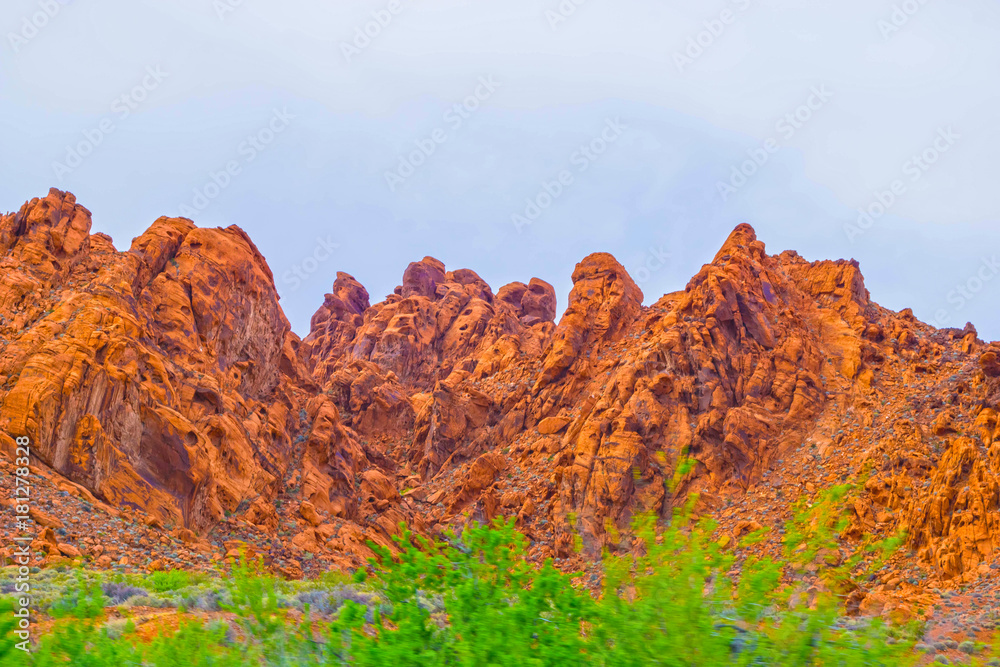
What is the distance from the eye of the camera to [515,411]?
56.2 metres

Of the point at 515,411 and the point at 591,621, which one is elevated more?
the point at 515,411

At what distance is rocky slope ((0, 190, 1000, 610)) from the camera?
28094 millimetres

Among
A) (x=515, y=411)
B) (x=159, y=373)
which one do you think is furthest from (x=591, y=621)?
(x=515, y=411)

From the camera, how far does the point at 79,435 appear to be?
26062 mm

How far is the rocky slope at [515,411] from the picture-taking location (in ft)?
92.2

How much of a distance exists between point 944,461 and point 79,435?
40.0 m

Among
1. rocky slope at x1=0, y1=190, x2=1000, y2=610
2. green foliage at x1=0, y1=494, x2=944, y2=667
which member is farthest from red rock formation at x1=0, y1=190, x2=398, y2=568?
green foliage at x1=0, y1=494, x2=944, y2=667

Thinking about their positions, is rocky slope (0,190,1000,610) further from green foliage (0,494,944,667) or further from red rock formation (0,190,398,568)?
green foliage (0,494,944,667)

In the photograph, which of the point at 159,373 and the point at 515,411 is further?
the point at 515,411

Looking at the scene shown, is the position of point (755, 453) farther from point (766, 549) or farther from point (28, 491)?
point (28, 491)

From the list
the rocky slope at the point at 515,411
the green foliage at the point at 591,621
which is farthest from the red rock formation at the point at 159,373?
the green foliage at the point at 591,621

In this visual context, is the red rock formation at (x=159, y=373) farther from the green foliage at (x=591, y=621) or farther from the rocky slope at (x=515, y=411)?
the green foliage at (x=591, y=621)

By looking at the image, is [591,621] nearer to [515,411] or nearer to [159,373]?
[159,373]

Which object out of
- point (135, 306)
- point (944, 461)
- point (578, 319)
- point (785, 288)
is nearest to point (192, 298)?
point (135, 306)
